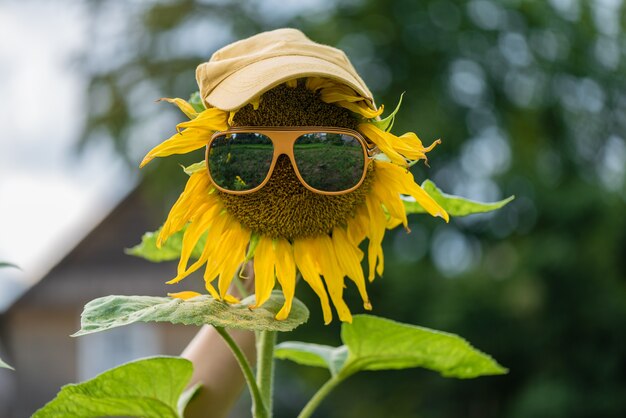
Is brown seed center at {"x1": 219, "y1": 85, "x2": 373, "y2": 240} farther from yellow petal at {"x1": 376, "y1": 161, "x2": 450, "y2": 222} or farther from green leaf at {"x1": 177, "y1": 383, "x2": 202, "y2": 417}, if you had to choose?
green leaf at {"x1": 177, "y1": 383, "x2": 202, "y2": 417}

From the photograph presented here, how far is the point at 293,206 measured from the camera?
1.74ft

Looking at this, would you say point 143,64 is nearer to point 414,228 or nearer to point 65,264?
point 65,264

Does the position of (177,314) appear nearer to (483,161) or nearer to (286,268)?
(286,268)

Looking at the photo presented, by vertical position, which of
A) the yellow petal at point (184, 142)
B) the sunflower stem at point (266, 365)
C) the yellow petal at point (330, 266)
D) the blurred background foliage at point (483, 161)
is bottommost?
the blurred background foliage at point (483, 161)

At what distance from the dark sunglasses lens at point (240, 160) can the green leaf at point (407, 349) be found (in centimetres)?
15

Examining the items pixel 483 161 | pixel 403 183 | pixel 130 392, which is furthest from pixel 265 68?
pixel 483 161

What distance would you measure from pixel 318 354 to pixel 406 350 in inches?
4.3

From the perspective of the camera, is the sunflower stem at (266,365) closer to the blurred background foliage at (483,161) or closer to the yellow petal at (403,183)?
the yellow petal at (403,183)

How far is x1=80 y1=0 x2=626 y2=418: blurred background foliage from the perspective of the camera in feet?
19.4

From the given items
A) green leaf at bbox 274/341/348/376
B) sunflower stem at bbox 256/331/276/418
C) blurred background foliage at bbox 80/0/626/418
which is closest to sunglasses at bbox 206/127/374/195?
sunflower stem at bbox 256/331/276/418

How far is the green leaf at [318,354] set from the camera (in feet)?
2.30

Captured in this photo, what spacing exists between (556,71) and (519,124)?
1.97ft

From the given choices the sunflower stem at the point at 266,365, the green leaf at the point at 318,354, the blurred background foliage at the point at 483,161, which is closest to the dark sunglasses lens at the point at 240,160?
the sunflower stem at the point at 266,365

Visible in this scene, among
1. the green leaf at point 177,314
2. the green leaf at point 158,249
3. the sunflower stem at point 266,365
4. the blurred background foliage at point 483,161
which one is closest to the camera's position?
the green leaf at point 177,314
